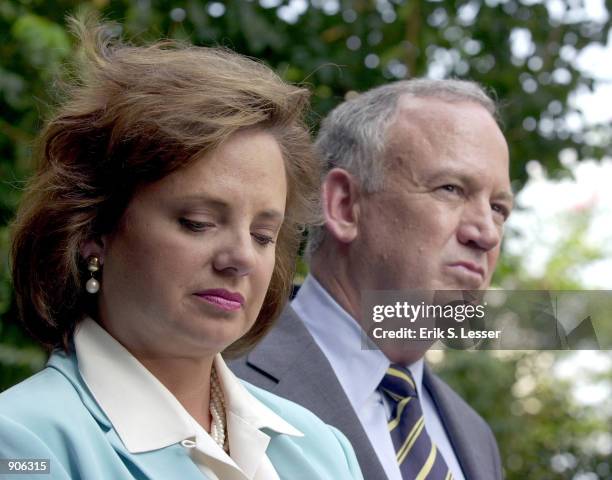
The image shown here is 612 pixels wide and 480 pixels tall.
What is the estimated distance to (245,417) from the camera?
2.02 m

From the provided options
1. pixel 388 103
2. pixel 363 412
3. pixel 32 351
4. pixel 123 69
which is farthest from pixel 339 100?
pixel 123 69

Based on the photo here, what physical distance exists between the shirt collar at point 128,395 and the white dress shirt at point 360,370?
0.90m

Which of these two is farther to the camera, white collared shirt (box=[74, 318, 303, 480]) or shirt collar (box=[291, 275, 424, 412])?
Answer: shirt collar (box=[291, 275, 424, 412])

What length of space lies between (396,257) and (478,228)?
232 millimetres

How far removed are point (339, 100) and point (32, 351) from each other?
1.52m

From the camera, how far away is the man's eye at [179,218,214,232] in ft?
5.96

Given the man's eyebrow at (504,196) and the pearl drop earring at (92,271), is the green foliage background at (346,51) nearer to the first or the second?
the man's eyebrow at (504,196)

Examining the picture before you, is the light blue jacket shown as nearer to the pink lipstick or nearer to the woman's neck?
the woman's neck

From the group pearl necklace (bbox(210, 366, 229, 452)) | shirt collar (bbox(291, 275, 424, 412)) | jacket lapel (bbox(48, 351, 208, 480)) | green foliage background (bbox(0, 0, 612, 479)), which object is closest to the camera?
jacket lapel (bbox(48, 351, 208, 480))

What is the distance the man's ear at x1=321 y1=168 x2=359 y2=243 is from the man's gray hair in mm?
29

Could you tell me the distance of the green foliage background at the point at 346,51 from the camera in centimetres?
389

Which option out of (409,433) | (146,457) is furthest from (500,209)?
(146,457)

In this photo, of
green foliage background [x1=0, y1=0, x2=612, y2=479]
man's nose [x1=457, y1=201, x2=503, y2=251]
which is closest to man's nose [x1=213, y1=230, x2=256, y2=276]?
man's nose [x1=457, y1=201, x2=503, y2=251]

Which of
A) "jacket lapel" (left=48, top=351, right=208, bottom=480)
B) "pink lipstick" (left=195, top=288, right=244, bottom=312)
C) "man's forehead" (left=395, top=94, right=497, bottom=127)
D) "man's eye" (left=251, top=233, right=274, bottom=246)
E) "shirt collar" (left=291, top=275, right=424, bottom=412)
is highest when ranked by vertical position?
"man's eye" (left=251, top=233, right=274, bottom=246)
